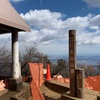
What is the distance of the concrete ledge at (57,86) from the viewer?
1005 cm

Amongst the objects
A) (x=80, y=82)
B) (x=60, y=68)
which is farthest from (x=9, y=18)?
(x=60, y=68)

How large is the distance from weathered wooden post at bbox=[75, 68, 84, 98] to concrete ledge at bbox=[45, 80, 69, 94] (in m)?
1.92

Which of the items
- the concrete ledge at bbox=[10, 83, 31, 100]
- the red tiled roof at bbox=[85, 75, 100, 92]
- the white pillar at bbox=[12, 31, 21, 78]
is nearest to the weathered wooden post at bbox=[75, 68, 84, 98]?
the concrete ledge at bbox=[10, 83, 31, 100]

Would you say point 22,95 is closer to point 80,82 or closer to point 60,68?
point 80,82

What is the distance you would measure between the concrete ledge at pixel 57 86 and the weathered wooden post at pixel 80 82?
1.92 m

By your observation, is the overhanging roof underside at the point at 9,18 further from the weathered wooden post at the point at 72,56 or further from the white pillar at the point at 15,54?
the weathered wooden post at the point at 72,56

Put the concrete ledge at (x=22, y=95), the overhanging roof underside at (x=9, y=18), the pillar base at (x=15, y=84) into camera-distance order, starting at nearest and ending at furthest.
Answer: the concrete ledge at (x=22, y=95), the overhanging roof underside at (x=9, y=18), the pillar base at (x=15, y=84)

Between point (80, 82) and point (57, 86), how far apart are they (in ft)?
9.07

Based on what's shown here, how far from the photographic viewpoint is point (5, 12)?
317 inches

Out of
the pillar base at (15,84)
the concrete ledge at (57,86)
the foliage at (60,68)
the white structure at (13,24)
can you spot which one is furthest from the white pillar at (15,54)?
the foliage at (60,68)

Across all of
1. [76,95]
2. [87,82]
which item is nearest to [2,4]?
[76,95]

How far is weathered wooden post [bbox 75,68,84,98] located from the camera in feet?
25.9

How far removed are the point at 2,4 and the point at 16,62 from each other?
2.76 meters

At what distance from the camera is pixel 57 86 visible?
10.5 meters
